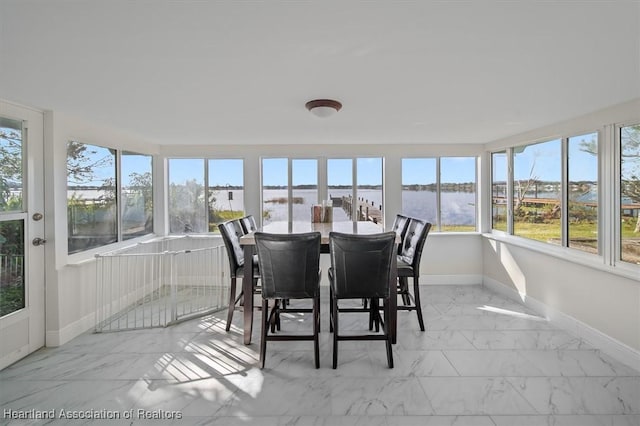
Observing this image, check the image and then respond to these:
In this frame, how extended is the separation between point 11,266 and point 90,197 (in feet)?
3.66

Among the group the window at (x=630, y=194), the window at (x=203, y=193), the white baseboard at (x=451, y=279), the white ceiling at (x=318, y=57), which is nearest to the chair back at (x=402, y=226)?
the white ceiling at (x=318, y=57)

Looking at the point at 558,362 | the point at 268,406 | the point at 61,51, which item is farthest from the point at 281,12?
the point at 558,362

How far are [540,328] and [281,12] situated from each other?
12.4ft

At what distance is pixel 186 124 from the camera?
350 cm

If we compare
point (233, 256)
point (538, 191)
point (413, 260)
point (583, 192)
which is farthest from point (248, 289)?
point (538, 191)

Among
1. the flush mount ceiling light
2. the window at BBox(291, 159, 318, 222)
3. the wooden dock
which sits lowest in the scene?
the wooden dock

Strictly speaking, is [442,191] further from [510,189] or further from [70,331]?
[70,331]

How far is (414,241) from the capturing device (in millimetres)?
3354

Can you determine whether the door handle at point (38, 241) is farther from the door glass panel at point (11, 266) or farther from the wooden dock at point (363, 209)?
the wooden dock at point (363, 209)

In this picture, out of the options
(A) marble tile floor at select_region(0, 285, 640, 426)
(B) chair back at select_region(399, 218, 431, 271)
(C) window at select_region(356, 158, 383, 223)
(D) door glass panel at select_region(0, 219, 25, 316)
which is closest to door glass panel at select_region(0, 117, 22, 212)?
(D) door glass panel at select_region(0, 219, 25, 316)

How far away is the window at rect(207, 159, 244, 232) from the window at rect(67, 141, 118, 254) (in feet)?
4.52

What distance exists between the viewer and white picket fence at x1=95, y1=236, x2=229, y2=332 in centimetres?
350

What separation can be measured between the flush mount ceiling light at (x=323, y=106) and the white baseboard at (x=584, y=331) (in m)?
3.12

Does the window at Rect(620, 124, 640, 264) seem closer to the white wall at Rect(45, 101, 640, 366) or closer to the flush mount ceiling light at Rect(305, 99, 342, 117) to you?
the white wall at Rect(45, 101, 640, 366)
